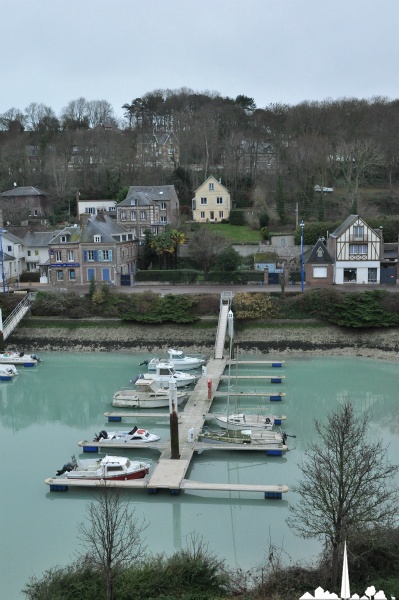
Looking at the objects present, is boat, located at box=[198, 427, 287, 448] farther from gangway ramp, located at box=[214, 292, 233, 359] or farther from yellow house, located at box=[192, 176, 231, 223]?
yellow house, located at box=[192, 176, 231, 223]

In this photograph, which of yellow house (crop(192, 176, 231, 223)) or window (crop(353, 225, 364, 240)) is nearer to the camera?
window (crop(353, 225, 364, 240))

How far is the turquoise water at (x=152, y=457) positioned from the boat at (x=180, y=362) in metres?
1.04

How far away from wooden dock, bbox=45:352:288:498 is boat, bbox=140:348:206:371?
121 inches

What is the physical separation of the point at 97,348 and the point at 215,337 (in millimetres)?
6289

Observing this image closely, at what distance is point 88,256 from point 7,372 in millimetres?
13521

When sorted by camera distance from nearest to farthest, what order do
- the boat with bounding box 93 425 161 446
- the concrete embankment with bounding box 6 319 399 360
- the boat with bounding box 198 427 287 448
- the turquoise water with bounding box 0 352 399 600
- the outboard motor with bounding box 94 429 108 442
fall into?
the turquoise water with bounding box 0 352 399 600 < the boat with bounding box 198 427 287 448 < the boat with bounding box 93 425 161 446 < the outboard motor with bounding box 94 429 108 442 < the concrete embankment with bounding box 6 319 399 360

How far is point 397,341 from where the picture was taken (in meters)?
33.3

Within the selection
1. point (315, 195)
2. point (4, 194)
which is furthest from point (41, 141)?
point (315, 195)

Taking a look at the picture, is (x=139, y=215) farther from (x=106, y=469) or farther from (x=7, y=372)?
(x=106, y=469)

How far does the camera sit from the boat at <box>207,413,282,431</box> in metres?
22.1

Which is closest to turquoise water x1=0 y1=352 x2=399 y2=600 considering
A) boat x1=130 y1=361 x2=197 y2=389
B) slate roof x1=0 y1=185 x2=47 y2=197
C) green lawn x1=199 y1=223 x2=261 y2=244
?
boat x1=130 y1=361 x2=197 y2=389

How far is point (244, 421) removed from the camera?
22359 millimetres

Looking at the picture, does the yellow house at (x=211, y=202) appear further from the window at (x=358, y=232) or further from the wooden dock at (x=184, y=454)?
the wooden dock at (x=184, y=454)

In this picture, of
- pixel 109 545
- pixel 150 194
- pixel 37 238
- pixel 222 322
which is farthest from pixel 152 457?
pixel 150 194
